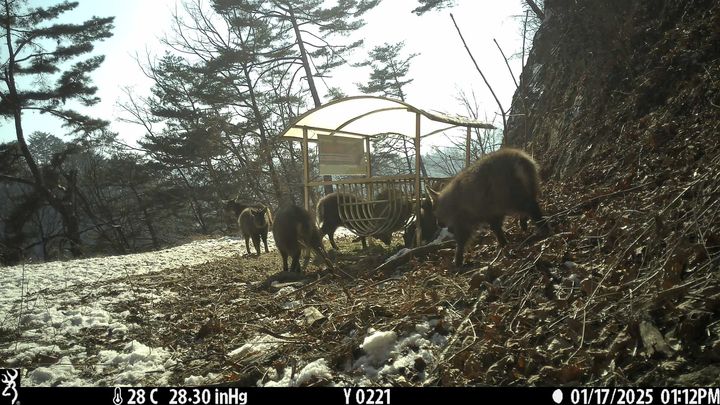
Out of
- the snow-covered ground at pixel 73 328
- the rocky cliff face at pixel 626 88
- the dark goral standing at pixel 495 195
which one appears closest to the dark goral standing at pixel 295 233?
the snow-covered ground at pixel 73 328

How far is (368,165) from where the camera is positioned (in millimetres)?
11695

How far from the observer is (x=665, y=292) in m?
3.02

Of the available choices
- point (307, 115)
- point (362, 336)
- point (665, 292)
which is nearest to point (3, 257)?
point (307, 115)

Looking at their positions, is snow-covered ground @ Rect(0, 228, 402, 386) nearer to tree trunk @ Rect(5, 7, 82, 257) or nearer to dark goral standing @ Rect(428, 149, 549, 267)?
dark goral standing @ Rect(428, 149, 549, 267)

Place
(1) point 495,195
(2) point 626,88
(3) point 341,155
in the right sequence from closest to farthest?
1. (1) point 495,195
2. (2) point 626,88
3. (3) point 341,155

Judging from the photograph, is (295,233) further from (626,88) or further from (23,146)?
(23,146)

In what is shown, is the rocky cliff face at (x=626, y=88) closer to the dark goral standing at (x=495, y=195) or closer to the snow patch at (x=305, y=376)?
the dark goral standing at (x=495, y=195)

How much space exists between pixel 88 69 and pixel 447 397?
23.4 meters

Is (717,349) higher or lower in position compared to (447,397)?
higher

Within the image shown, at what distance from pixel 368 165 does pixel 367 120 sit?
1.11 m

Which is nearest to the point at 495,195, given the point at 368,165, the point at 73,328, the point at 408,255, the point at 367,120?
the point at 408,255

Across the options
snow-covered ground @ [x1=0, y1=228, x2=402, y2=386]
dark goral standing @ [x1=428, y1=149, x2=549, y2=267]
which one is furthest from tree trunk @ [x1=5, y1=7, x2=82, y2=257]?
dark goral standing @ [x1=428, y1=149, x2=549, y2=267]

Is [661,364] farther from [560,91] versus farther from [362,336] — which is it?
[560,91]

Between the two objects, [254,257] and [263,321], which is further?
[254,257]
